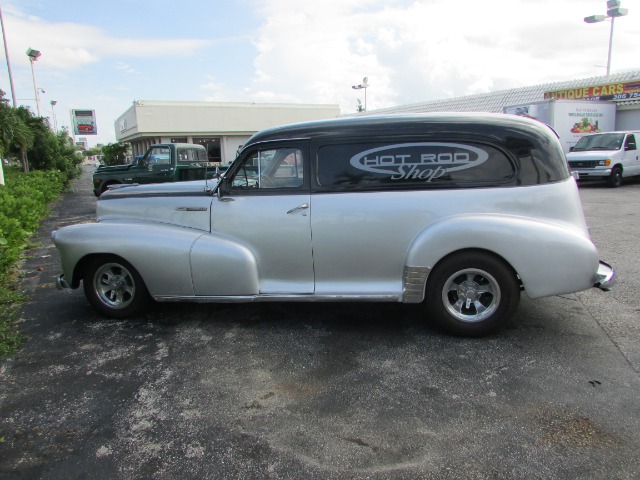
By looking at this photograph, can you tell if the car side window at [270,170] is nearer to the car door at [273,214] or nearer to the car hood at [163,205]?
the car door at [273,214]

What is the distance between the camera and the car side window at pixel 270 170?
4.37 metres

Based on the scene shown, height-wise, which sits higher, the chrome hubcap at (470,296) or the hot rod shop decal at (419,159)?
the hot rod shop decal at (419,159)

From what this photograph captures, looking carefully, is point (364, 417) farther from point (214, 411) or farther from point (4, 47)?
point (4, 47)

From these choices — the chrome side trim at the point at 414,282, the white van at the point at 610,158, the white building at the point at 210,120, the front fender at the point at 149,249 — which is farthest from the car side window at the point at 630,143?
the white building at the point at 210,120

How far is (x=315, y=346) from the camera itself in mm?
4102

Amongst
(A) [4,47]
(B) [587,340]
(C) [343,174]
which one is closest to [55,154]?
(A) [4,47]

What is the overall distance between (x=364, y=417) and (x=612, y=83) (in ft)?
76.7

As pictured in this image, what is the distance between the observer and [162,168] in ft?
44.0

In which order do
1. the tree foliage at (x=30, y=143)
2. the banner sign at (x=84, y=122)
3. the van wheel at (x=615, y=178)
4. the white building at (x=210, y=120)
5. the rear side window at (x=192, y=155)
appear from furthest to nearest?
the banner sign at (x=84, y=122) < the white building at (x=210, y=120) < the van wheel at (x=615, y=178) < the tree foliage at (x=30, y=143) < the rear side window at (x=192, y=155)

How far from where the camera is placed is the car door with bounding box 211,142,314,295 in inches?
170

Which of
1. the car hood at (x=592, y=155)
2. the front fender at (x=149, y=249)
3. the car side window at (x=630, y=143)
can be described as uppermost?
the car side window at (x=630, y=143)

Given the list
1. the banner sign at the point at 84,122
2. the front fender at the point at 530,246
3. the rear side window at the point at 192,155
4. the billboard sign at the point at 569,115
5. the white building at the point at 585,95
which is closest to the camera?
the front fender at the point at 530,246

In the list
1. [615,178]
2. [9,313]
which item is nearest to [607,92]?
[615,178]

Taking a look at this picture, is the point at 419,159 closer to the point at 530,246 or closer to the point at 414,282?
A: the point at 414,282
